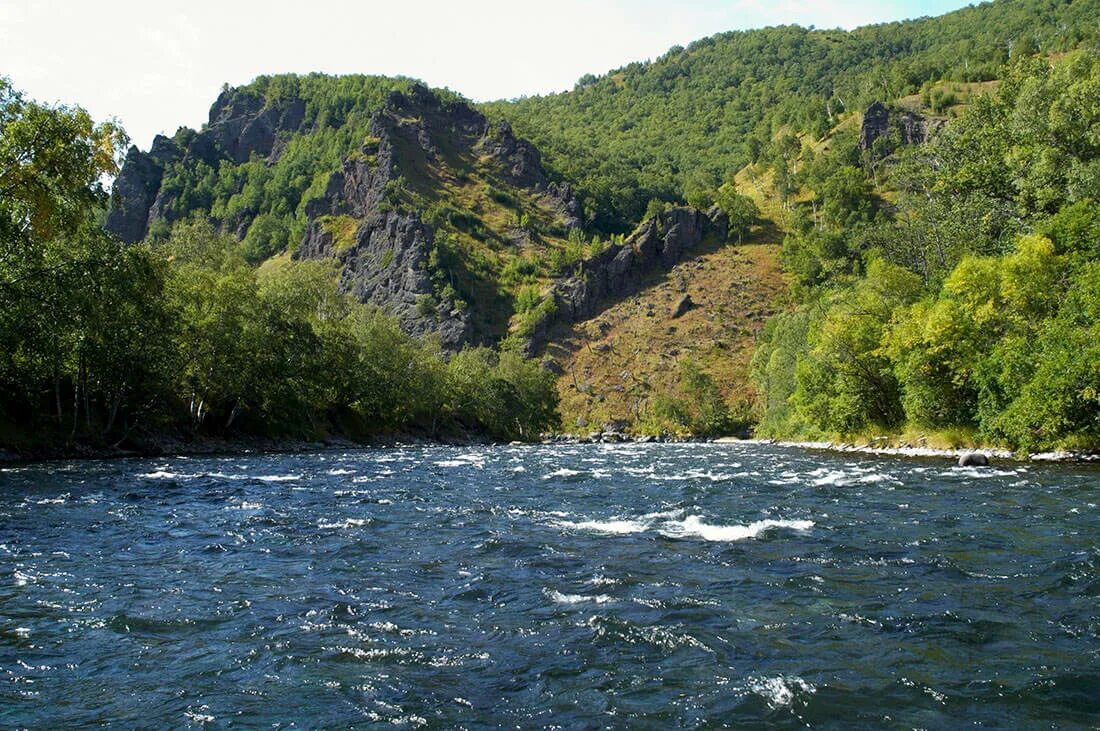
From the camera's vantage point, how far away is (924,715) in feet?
26.0

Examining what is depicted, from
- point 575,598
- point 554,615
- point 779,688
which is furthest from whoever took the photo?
point 575,598

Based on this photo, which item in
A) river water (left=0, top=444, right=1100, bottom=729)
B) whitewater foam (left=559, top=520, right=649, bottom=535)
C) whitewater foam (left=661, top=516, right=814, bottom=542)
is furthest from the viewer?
whitewater foam (left=559, top=520, right=649, bottom=535)

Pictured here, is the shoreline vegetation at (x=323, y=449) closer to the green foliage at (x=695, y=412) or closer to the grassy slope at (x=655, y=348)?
the green foliage at (x=695, y=412)

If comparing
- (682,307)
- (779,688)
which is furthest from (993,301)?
(682,307)

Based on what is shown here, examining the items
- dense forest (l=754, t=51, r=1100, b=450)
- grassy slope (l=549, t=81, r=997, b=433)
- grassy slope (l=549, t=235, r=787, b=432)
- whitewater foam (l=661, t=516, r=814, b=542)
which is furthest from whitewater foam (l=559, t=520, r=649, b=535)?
grassy slope (l=549, t=235, r=787, b=432)

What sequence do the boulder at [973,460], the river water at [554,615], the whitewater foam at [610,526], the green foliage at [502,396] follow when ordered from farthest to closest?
1. the green foliage at [502,396]
2. the boulder at [973,460]
3. the whitewater foam at [610,526]
4. the river water at [554,615]

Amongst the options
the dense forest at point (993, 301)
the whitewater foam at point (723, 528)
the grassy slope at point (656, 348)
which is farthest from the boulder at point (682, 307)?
the whitewater foam at point (723, 528)

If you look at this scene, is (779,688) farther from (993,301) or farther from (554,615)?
(993,301)

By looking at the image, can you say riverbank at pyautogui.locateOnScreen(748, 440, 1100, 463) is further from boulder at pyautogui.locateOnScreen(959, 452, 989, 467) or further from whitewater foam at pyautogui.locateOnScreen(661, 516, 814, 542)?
whitewater foam at pyautogui.locateOnScreen(661, 516, 814, 542)

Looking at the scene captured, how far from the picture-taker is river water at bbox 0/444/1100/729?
27.3 feet

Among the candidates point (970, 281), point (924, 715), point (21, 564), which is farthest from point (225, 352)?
point (924, 715)

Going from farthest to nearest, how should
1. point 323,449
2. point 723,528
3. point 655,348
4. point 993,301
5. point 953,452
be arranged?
point 655,348 → point 323,449 → point 993,301 → point 953,452 → point 723,528

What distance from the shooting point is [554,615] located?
1186cm

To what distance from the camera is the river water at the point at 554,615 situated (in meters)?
8.32
